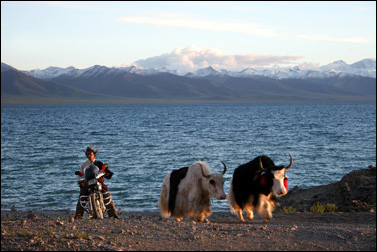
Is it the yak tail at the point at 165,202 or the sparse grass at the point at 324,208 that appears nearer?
the yak tail at the point at 165,202

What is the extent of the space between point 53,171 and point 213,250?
65.3 feet

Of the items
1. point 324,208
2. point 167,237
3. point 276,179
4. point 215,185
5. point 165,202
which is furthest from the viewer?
point 324,208

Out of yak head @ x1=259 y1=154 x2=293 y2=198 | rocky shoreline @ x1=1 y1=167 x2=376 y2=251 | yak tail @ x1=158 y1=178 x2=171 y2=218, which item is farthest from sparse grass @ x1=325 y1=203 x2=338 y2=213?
yak tail @ x1=158 y1=178 x2=171 y2=218

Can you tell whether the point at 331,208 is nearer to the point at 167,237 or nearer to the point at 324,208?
the point at 324,208

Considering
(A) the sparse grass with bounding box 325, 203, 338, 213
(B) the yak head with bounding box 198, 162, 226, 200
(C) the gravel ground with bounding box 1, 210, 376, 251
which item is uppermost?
(B) the yak head with bounding box 198, 162, 226, 200

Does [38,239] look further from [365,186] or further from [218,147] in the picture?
[218,147]

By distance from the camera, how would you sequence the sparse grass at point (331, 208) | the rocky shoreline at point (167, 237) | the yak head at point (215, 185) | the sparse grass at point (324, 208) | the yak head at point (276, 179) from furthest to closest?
the sparse grass at point (331, 208) → the sparse grass at point (324, 208) → the yak head at point (215, 185) → the yak head at point (276, 179) → the rocky shoreline at point (167, 237)

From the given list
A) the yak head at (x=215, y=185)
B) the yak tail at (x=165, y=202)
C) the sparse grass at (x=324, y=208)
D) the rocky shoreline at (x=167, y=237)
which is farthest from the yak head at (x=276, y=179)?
the sparse grass at (x=324, y=208)

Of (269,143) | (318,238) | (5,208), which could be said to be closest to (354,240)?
(318,238)

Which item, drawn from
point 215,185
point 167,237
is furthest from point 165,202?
point 167,237

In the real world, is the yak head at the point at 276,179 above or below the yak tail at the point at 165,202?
above

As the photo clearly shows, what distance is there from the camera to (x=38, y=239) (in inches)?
263

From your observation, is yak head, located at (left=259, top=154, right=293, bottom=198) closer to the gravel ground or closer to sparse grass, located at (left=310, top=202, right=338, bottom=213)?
the gravel ground

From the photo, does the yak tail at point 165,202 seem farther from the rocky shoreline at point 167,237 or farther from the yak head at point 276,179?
the yak head at point 276,179
